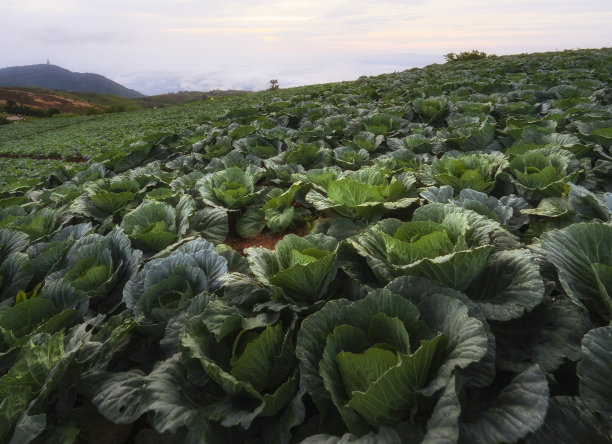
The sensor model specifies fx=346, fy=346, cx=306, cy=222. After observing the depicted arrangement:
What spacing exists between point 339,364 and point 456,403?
1.57 ft

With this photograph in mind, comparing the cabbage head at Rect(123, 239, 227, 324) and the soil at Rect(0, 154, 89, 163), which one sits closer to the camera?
the cabbage head at Rect(123, 239, 227, 324)

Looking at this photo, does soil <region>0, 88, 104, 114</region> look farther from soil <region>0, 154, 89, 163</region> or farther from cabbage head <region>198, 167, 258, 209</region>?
cabbage head <region>198, 167, 258, 209</region>

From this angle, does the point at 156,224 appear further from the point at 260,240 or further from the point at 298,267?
the point at 298,267

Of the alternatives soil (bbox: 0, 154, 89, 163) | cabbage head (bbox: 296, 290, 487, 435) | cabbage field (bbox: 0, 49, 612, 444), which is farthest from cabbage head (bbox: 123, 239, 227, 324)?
soil (bbox: 0, 154, 89, 163)

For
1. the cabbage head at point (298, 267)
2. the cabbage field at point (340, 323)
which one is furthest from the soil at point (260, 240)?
the cabbage head at point (298, 267)

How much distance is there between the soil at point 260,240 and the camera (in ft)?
12.6

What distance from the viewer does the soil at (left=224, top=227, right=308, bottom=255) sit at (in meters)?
3.84

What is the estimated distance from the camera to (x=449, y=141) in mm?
4879

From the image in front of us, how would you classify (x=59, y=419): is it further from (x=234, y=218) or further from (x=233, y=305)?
(x=234, y=218)

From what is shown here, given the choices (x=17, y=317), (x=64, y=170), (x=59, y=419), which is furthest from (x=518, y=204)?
(x=64, y=170)

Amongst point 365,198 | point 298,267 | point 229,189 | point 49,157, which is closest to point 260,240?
point 229,189

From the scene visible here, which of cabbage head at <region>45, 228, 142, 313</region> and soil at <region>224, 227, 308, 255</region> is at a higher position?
cabbage head at <region>45, 228, 142, 313</region>

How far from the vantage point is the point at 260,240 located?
3.91 metres

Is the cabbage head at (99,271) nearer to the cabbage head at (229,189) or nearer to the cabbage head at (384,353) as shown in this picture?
the cabbage head at (229,189)
